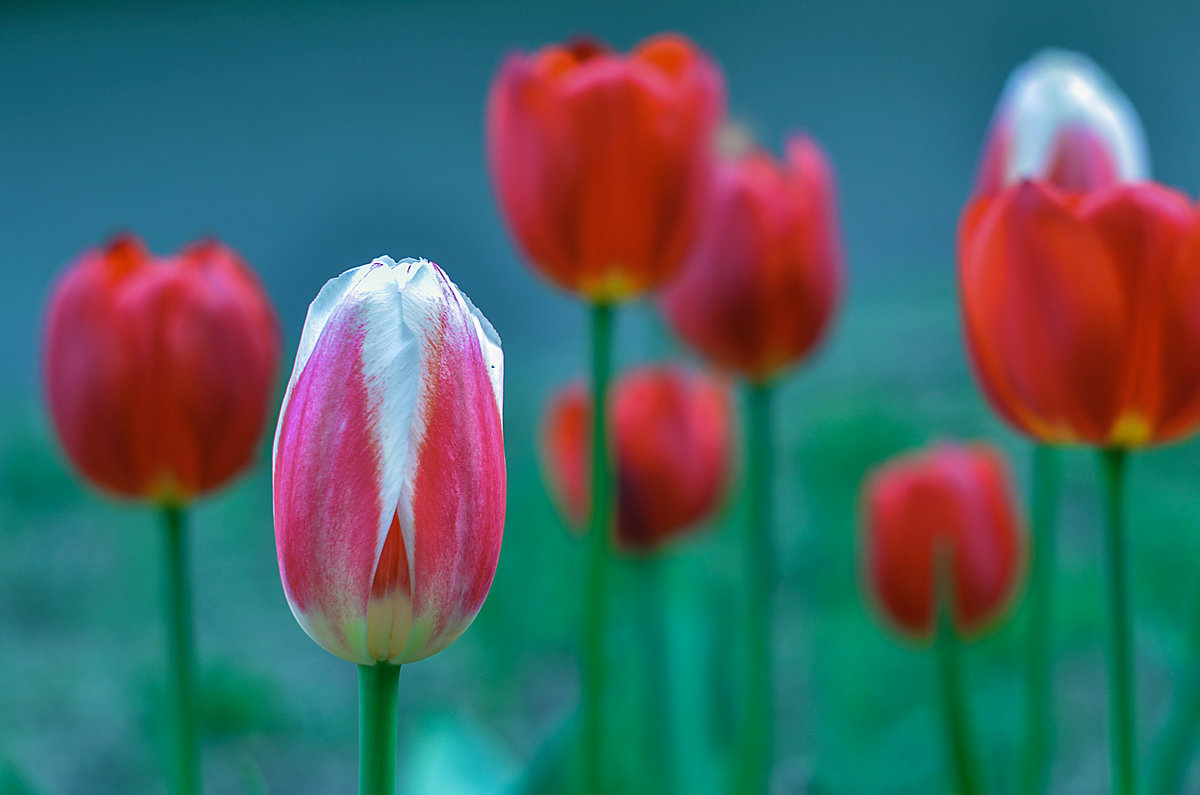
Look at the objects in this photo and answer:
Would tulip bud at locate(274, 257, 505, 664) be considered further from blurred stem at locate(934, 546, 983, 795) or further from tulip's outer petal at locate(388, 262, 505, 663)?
blurred stem at locate(934, 546, 983, 795)

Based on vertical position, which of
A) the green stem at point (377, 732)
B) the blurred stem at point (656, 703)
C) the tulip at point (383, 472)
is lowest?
the blurred stem at point (656, 703)

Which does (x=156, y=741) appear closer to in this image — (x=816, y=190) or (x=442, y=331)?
(x=816, y=190)

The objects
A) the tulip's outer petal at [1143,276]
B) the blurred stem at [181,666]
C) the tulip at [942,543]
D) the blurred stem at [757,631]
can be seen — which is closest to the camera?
the tulip's outer petal at [1143,276]

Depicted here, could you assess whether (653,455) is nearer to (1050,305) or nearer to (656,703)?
(656,703)

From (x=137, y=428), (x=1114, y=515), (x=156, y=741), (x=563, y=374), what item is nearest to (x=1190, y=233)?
(x=1114, y=515)

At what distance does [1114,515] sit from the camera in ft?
1.45

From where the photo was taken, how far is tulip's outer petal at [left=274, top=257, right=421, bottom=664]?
324mm

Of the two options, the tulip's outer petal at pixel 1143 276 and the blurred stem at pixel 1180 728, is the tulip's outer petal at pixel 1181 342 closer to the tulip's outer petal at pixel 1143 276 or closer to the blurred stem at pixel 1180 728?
the tulip's outer petal at pixel 1143 276

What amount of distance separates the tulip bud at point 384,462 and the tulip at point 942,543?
18.8 inches

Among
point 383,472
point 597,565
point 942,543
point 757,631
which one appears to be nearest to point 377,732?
point 383,472

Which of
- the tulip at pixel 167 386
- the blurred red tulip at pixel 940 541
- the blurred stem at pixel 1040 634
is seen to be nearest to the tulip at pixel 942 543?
the blurred red tulip at pixel 940 541

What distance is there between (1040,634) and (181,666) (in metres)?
0.43

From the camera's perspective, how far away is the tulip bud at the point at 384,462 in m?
0.32

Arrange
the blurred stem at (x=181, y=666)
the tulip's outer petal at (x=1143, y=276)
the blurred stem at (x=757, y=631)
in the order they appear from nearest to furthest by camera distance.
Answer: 1. the tulip's outer petal at (x=1143, y=276)
2. the blurred stem at (x=181, y=666)
3. the blurred stem at (x=757, y=631)
